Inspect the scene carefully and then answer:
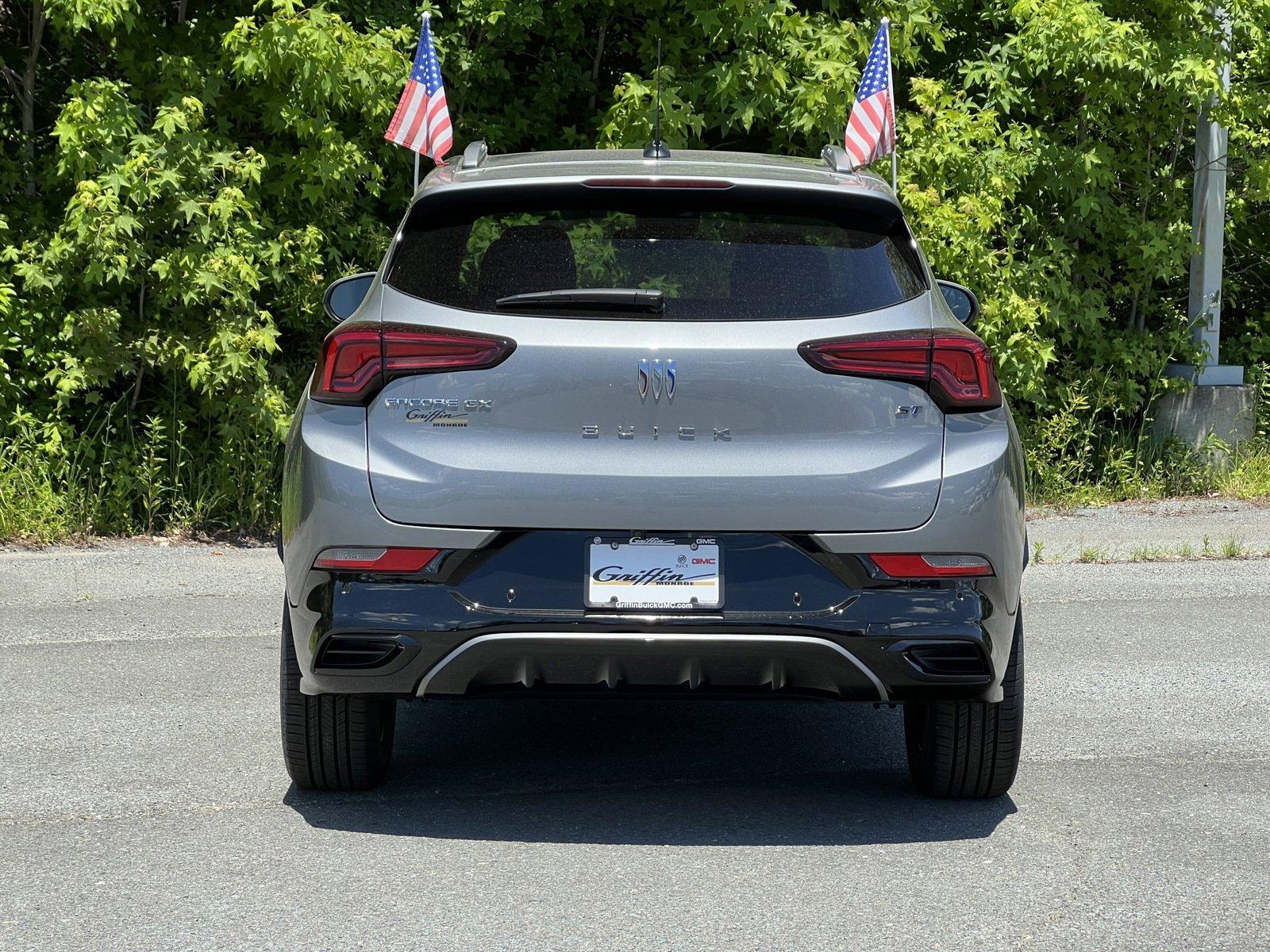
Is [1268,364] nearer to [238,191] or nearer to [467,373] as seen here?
[238,191]

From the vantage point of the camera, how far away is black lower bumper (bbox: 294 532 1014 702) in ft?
14.1

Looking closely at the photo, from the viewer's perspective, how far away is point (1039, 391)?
1255 cm

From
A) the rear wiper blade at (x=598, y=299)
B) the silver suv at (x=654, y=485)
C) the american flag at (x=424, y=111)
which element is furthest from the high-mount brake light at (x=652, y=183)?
the american flag at (x=424, y=111)

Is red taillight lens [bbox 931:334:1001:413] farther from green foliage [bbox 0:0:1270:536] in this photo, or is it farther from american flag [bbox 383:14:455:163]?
american flag [bbox 383:14:455:163]

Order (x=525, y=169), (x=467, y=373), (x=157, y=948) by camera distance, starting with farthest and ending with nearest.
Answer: (x=525, y=169), (x=467, y=373), (x=157, y=948)

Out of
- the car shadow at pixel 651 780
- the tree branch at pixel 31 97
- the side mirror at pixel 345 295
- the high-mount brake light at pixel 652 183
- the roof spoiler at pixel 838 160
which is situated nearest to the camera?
the high-mount brake light at pixel 652 183

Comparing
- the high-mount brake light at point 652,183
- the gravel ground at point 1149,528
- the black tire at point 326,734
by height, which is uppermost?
the high-mount brake light at point 652,183

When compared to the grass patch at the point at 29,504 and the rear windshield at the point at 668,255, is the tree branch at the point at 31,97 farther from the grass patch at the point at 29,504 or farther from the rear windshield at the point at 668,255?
the rear windshield at the point at 668,255

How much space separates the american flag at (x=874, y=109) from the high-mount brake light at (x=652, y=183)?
22.9 ft

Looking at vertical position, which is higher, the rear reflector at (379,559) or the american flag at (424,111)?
the american flag at (424,111)

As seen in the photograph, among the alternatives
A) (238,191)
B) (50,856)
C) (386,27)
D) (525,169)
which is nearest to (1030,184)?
(386,27)

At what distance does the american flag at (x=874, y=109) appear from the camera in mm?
11344

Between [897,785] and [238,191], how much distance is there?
6.60 meters

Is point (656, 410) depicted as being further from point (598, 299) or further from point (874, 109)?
point (874, 109)
